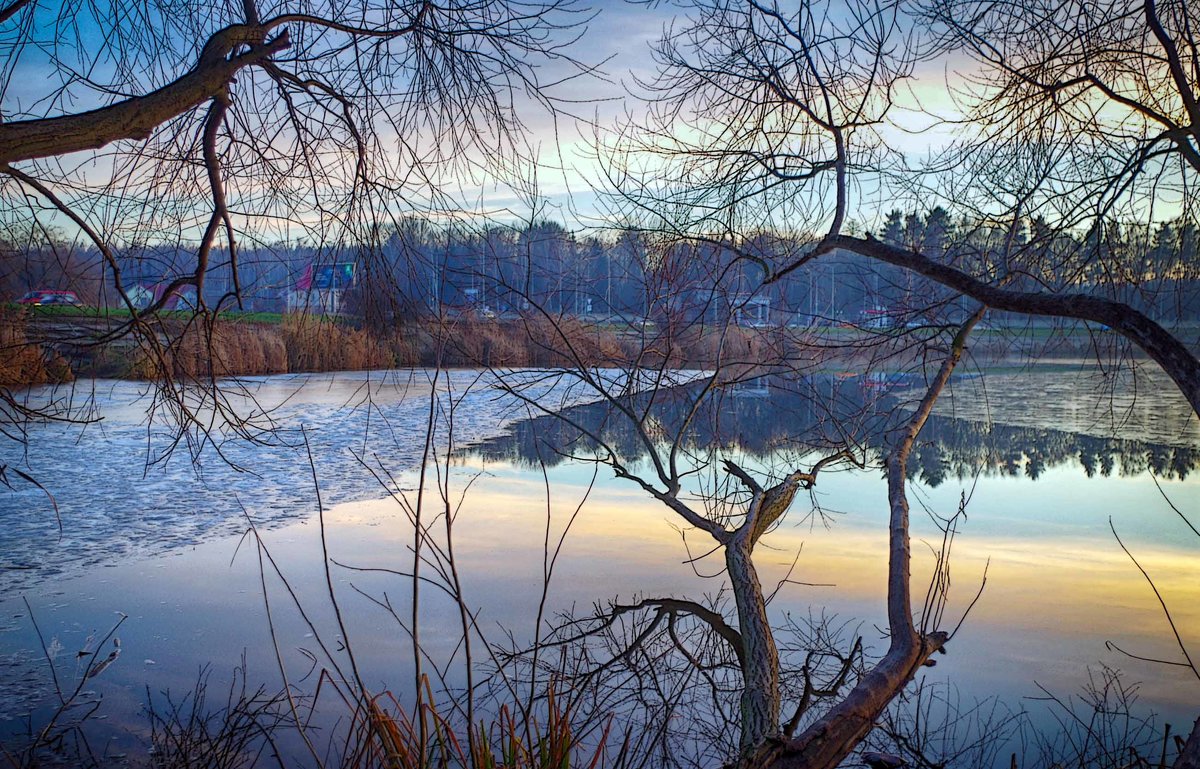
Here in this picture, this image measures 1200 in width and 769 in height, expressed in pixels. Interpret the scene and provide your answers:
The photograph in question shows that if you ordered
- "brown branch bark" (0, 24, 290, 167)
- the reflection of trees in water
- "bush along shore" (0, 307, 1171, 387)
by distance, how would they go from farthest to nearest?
the reflection of trees in water < "bush along shore" (0, 307, 1171, 387) < "brown branch bark" (0, 24, 290, 167)

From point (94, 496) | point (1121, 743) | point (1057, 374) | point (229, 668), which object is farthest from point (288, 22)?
point (1057, 374)

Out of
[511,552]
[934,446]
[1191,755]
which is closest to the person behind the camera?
[1191,755]

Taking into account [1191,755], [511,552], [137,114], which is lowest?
[511,552]

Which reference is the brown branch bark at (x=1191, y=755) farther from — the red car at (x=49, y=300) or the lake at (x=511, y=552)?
the red car at (x=49, y=300)

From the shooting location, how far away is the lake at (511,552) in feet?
14.9

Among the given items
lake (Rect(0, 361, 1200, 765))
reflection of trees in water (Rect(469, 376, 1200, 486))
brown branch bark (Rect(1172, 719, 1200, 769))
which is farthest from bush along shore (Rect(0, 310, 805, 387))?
brown branch bark (Rect(1172, 719, 1200, 769))

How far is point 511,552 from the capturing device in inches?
258

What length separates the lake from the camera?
4.55m

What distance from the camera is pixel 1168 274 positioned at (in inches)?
177

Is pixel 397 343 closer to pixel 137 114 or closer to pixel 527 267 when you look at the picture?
pixel 527 267

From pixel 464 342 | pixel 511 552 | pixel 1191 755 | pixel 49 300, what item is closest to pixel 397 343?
pixel 464 342

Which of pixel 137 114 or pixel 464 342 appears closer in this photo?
pixel 137 114

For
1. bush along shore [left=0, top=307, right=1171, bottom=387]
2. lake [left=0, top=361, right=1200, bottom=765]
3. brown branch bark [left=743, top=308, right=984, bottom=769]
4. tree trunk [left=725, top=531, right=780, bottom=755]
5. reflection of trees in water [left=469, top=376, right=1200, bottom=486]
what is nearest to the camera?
brown branch bark [left=743, top=308, right=984, bottom=769]

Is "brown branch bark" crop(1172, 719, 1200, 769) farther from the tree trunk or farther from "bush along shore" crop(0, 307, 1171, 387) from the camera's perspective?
"bush along shore" crop(0, 307, 1171, 387)
